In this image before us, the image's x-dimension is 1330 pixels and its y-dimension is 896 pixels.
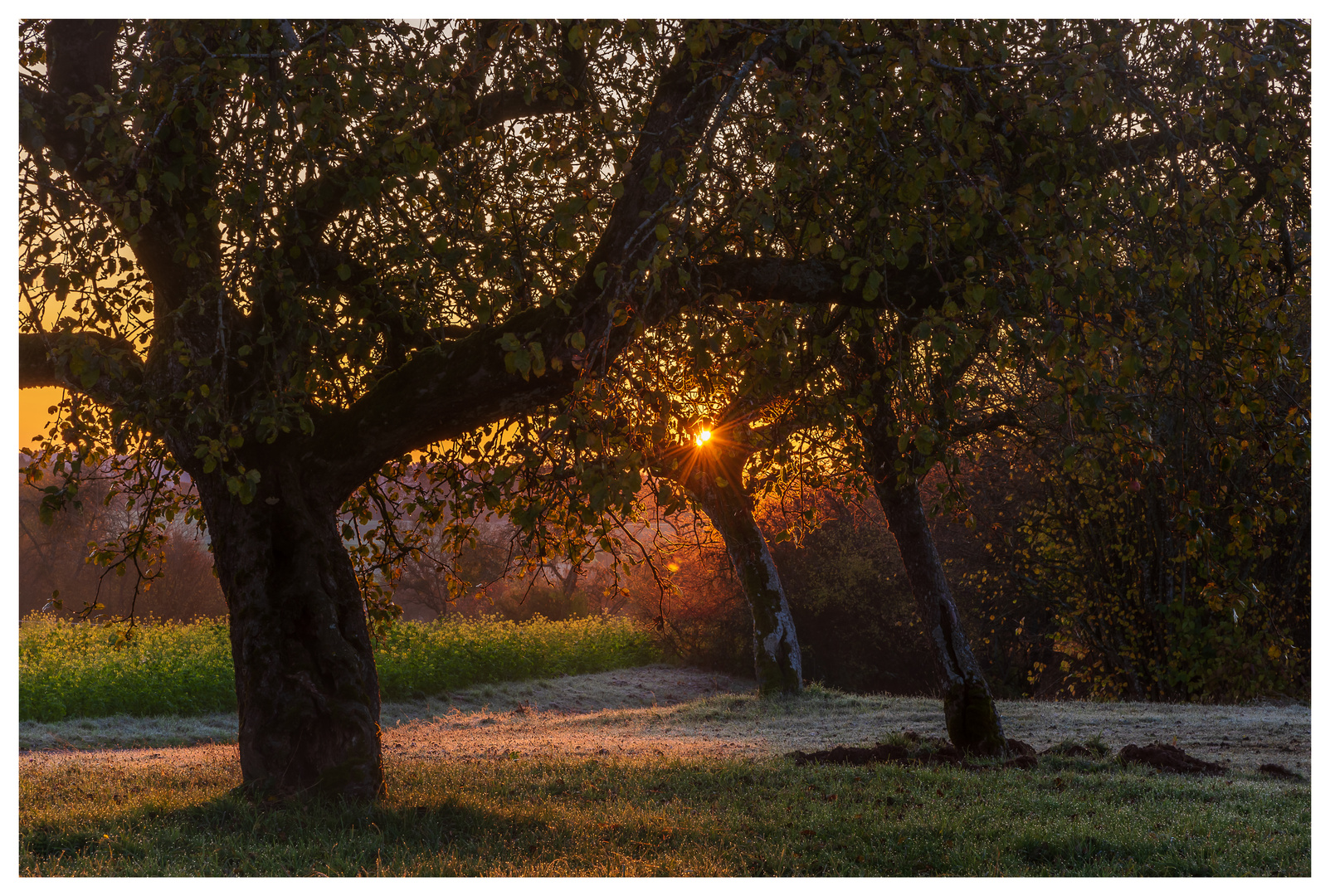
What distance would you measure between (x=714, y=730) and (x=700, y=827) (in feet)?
27.0

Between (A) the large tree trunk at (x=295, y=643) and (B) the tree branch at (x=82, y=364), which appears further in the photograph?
(A) the large tree trunk at (x=295, y=643)

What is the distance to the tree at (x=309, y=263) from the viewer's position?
19.4 ft

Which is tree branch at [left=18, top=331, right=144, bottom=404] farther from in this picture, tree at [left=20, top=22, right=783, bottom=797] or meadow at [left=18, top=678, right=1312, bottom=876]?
meadow at [left=18, top=678, right=1312, bottom=876]

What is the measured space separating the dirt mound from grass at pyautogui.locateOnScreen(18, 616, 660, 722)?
909 centimetres

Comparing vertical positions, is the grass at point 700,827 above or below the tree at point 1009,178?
below

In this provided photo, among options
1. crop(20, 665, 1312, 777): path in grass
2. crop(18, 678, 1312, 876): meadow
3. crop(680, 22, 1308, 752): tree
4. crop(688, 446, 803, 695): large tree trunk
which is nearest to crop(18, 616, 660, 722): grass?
crop(20, 665, 1312, 777): path in grass

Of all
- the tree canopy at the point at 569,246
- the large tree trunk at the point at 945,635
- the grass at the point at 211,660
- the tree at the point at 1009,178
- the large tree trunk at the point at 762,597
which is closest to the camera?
the tree at the point at 1009,178

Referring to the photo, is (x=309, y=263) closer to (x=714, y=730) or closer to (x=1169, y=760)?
(x=1169, y=760)

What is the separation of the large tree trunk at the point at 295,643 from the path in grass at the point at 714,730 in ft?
15.1

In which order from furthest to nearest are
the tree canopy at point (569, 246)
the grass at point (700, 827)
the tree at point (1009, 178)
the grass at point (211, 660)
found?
the grass at point (211, 660) → the grass at point (700, 827) → the tree canopy at point (569, 246) → the tree at point (1009, 178)

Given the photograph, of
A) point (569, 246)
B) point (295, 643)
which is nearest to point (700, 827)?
point (295, 643)

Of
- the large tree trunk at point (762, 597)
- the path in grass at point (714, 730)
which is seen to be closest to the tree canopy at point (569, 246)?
the path in grass at point (714, 730)

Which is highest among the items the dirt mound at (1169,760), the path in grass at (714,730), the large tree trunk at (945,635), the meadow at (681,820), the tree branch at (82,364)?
the tree branch at (82,364)

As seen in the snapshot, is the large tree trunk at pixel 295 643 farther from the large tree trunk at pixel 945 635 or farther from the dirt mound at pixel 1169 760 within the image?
the dirt mound at pixel 1169 760
